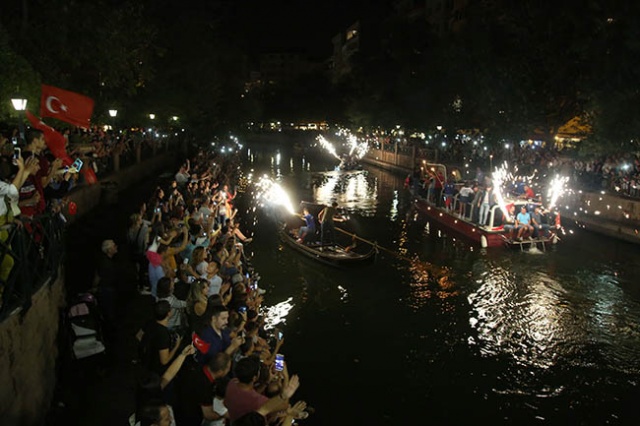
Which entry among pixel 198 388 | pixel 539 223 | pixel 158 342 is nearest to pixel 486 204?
pixel 539 223

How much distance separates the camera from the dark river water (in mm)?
11078

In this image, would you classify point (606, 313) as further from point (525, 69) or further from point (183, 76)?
point (183, 76)

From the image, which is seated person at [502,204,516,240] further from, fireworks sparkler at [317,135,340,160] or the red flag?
fireworks sparkler at [317,135,340,160]

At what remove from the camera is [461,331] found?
1445 cm

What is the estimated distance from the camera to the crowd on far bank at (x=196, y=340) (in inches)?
219

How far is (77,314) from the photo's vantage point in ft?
26.5

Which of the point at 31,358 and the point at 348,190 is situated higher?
the point at 31,358

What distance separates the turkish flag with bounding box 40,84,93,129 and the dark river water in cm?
711

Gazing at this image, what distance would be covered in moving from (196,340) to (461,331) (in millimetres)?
9205

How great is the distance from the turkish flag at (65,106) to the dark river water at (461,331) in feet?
23.3

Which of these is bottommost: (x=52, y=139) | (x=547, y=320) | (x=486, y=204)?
(x=547, y=320)

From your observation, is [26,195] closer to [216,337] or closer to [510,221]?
[216,337]

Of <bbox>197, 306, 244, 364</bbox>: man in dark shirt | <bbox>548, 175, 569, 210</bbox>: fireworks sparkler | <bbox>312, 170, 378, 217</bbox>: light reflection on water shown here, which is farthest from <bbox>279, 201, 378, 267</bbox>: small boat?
<bbox>548, 175, 569, 210</bbox>: fireworks sparkler

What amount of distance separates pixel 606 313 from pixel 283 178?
1433 inches
